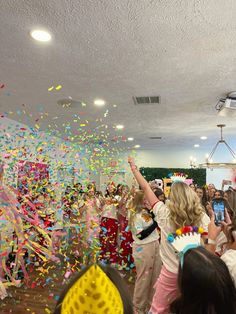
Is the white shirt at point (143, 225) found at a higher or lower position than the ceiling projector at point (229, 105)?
lower

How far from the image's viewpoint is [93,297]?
0.86m

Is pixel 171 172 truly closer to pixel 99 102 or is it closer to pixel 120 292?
pixel 99 102

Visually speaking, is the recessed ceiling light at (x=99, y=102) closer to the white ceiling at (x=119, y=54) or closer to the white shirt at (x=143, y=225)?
the white ceiling at (x=119, y=54)

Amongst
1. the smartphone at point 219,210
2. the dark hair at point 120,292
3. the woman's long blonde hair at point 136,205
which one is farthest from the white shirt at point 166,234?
the dark hair at point 120,292

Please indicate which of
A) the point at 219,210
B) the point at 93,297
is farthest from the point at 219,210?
the point at 93,297

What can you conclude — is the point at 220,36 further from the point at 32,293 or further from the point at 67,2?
the point at 32,293

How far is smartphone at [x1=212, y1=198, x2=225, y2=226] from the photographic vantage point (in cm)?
195

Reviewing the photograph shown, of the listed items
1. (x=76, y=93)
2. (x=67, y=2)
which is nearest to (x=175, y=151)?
(x=76, y=93)

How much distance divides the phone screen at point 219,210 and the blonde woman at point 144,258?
1357mm

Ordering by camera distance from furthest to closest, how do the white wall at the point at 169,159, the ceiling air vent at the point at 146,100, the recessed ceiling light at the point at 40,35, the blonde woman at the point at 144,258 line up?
the white wall at the point at 169,159
the ceiling air vent at the point at 146,100
the blonde woman at the point at 144,258
the recessed ceiling light at the point at 40,35

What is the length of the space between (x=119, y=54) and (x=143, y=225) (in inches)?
74.0

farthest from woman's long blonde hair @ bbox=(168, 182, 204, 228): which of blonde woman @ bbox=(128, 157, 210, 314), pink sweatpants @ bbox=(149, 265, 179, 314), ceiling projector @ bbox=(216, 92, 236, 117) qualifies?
ceiling projector @ bbox=(216, 92, 236, 117)

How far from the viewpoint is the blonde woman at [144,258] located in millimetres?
3188

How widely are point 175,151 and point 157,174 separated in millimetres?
1213
